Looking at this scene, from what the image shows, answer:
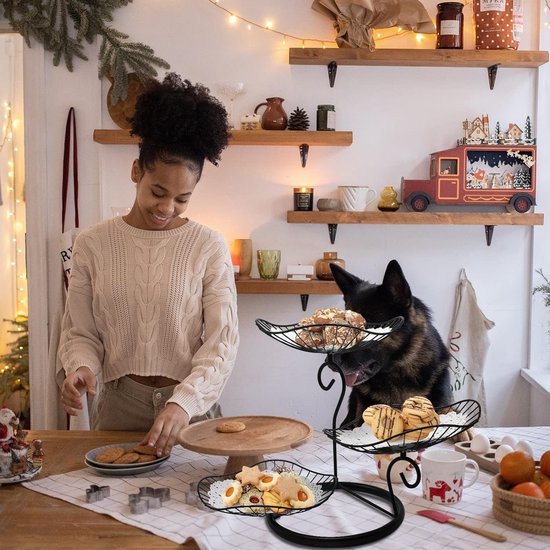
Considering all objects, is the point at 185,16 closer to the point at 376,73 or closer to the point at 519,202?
the point at 376,73

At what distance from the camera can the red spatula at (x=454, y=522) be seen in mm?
1372

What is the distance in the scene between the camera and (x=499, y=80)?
11.2 ft

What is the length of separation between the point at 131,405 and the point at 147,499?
2.02 feet

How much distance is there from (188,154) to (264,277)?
1.40m

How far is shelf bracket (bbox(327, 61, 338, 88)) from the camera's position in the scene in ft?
10.9

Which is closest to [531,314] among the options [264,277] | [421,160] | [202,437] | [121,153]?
[421,160]

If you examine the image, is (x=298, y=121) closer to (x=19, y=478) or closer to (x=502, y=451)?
(x=502, y=451)

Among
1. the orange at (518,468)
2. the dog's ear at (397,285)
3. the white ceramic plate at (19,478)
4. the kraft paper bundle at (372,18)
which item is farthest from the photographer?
the kraft paper bundle at (372,18)

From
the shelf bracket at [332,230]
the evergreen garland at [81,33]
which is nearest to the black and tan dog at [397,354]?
the shelf bracket at [332,230]

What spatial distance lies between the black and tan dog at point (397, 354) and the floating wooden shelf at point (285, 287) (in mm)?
889

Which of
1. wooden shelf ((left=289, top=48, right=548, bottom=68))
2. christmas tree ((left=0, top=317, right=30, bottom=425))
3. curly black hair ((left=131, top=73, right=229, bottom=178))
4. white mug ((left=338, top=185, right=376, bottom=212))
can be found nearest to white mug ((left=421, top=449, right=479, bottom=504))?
curly black hair ((left=131, top=73, right=229, bottom=178))

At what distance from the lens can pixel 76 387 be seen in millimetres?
1877

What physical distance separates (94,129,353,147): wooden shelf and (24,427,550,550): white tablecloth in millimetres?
1740

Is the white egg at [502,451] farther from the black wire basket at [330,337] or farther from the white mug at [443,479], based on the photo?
the black wire basket at [330,337]
